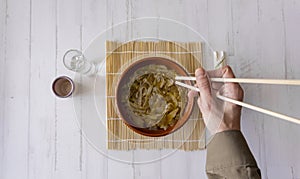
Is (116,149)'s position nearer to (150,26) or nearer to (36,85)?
(150,26)

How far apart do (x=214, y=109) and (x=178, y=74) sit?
14 cm

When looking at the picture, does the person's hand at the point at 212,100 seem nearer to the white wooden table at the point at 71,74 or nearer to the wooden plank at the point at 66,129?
the white wooden table at the point at 71,74

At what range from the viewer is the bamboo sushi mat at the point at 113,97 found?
36.1 inches

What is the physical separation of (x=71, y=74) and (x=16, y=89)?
0.69ft

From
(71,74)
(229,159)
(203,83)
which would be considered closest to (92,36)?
(71,74)

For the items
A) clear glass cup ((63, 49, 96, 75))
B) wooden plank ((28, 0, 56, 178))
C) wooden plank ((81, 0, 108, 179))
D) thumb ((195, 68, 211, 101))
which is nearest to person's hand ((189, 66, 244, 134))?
thumb ((195, 68, 211, 101))

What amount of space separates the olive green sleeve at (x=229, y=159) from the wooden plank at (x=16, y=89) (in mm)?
680

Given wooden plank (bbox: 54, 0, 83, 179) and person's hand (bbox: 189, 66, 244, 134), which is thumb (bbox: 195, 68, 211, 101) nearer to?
person's hand (bbox: 189, 66, 244, 134)

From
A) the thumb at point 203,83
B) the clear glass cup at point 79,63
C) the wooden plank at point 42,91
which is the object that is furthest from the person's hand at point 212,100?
the wooden plank at point 42,91

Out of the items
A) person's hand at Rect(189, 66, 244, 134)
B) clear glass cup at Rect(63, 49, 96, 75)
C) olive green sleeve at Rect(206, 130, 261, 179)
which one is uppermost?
clear glass cup at Rect(63, 49, 96, 75)

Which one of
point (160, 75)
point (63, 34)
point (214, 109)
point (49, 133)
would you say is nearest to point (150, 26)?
point (160, 75)

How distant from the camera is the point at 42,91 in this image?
124 centimetres

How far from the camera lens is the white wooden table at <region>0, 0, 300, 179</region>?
48.2 inches

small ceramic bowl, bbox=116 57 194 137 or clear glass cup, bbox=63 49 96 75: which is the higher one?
clear glass cup, bbox=63 49 96 75
